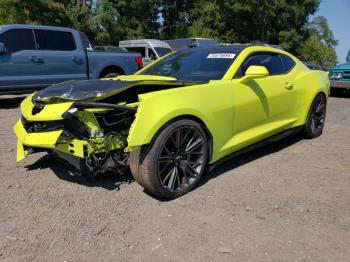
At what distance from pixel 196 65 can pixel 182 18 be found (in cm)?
3031

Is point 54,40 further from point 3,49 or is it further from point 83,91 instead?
point 83,91

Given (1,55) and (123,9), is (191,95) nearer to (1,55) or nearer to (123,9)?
(1,55)

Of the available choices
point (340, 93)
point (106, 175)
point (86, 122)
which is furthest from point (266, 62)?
point (340, 93)

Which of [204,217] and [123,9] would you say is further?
[123,9]

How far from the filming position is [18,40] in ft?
28.6

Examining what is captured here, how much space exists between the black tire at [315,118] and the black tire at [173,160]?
2496mm

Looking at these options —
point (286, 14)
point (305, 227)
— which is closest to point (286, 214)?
point (305, 227)

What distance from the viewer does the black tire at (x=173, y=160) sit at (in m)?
3.46

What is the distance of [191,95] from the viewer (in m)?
3.74

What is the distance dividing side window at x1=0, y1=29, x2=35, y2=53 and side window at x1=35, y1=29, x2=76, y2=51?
0.17 meters

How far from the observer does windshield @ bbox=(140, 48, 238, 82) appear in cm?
443

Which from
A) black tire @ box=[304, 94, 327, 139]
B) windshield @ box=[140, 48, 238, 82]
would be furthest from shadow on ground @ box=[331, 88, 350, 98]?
windshield @ box=[140, 48, 238, 82]

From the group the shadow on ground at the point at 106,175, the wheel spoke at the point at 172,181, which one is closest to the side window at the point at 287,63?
the shadow on ground at the point at 106,175

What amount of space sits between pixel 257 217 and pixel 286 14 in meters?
36.1
